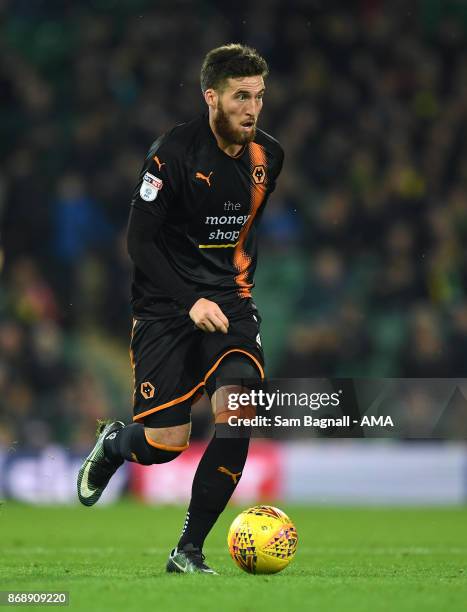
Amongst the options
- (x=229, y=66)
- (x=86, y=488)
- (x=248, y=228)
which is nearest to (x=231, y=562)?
(x=86, y=488)

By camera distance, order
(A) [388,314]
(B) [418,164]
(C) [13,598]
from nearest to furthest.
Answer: (C) [13,598] < (A) [388,314] < (B) [418,164]

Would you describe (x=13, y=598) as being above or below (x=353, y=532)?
above

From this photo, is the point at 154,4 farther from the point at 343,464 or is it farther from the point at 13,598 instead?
the point at 13,598

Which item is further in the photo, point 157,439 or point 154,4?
point 154,4

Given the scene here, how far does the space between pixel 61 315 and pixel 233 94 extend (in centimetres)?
801

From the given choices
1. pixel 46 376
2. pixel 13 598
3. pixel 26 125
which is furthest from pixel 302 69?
pixel 13 598

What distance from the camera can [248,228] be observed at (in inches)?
241

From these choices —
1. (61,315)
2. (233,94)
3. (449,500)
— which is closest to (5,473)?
(61,315)

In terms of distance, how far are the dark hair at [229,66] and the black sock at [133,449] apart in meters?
1.57

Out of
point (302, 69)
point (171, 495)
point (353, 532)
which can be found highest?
point (302, 69)

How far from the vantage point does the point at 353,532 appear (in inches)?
362

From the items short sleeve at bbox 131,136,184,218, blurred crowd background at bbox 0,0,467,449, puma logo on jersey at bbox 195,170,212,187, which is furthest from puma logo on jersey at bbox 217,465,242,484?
blurred crowd background at bbox 0,0,467,449

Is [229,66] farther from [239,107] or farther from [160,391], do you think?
[160,391]

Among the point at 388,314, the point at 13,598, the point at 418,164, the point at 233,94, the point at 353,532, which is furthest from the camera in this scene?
the point at 418,164
